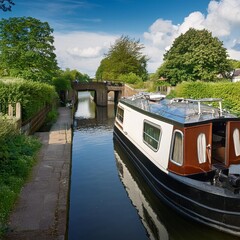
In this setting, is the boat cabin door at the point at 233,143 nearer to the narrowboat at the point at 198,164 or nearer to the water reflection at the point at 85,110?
the narrowboat at the point at 198,164

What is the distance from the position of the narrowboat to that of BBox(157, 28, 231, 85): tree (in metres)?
26.4

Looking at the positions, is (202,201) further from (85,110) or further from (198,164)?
(85,110)

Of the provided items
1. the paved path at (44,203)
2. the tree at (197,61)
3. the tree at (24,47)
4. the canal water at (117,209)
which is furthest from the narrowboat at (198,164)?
the tree at (197,61)

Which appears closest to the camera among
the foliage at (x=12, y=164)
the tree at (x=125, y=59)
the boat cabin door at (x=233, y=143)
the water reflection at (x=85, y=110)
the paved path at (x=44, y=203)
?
the paved path at (x=44, y=203)

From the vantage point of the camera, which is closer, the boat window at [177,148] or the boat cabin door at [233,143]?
the boat window at [177,148]

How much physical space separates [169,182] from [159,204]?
1293 mm

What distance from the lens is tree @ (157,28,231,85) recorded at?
35.2m

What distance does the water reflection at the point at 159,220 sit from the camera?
731 cm

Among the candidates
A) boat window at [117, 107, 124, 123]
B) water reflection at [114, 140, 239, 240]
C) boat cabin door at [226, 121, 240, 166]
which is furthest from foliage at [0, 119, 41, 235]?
boat cabin door at [226, 121, 240, 166]

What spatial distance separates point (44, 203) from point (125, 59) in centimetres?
5115

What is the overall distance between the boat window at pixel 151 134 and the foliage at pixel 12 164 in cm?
407

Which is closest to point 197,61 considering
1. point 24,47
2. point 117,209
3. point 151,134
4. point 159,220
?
point 24,47

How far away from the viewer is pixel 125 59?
56781mm

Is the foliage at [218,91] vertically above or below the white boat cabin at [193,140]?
above
